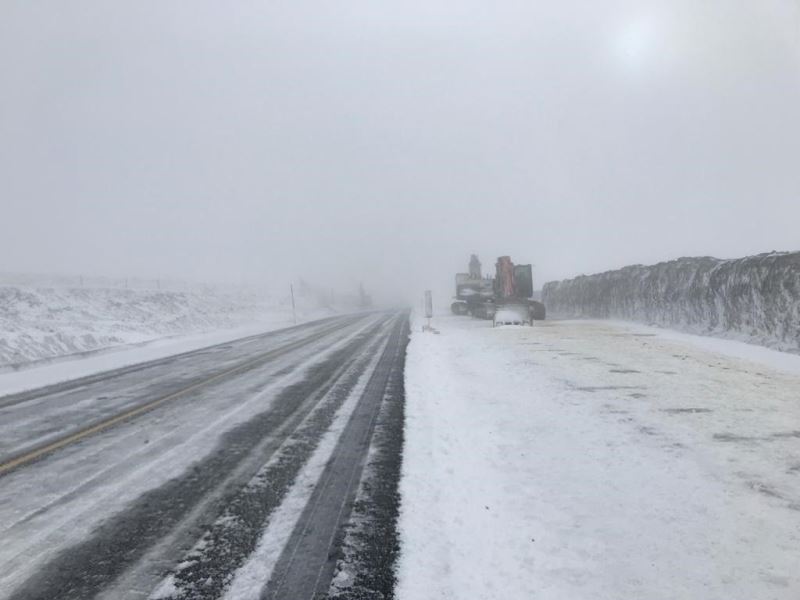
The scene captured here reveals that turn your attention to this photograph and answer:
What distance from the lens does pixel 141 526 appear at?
4.21m

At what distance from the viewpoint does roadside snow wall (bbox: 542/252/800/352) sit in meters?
13.9

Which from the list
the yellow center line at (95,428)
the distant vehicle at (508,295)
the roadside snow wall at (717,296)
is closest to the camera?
the yellow center line at (95,428)

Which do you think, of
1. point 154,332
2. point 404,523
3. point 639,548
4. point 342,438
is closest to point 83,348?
point 154,332

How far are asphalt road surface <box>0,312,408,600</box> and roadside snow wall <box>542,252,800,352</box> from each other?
11.4 meters

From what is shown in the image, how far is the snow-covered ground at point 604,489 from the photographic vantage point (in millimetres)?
3406

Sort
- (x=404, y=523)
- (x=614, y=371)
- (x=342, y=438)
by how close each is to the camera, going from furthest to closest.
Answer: (x=614, y=371) < (x=342, y=438) < (x=404, y=523)

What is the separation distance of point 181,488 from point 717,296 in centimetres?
1847

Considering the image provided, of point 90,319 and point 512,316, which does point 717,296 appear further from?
point 90,319

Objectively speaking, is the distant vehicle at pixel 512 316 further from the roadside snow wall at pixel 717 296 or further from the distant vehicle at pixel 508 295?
the roadside snow wall at pixel 717 296

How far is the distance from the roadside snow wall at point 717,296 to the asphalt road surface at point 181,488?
37.4 feet

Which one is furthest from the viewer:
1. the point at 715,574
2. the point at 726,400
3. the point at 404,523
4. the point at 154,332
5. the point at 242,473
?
the point at 154,332

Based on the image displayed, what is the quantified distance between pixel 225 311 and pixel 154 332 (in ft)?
50.8

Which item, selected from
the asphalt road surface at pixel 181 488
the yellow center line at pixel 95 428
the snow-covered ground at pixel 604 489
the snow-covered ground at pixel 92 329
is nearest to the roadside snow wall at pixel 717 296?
the snow-covered ground at pixel 604 489

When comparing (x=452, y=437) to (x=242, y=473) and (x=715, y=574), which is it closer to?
(x=242, y=473)
